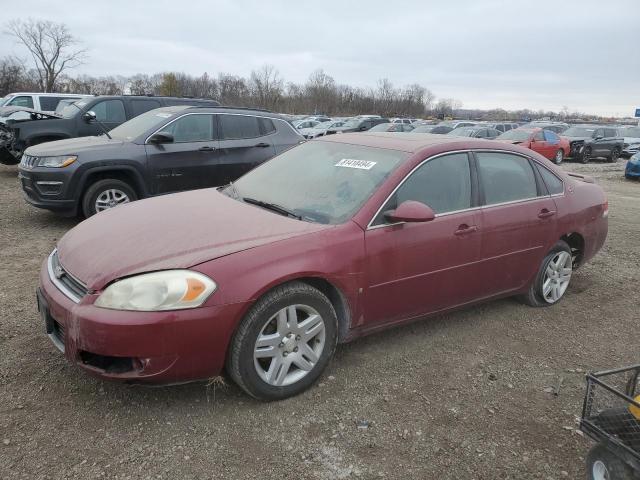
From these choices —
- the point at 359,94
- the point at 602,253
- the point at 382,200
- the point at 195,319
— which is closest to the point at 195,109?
the point at 382,200

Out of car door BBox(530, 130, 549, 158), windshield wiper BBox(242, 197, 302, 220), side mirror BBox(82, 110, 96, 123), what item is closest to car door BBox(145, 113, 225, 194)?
side mirror BBox(82, 110, 96, 123)

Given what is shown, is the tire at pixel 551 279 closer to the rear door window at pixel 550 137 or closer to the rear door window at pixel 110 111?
the rear door window at pixel 110 111

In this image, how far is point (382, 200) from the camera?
10.9 feet

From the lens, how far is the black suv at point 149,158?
20.9 ft

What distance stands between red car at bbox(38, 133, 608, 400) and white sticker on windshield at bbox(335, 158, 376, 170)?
1 cm

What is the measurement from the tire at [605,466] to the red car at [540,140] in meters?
18.0

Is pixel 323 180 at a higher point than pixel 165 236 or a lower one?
higher

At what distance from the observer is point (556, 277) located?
463 centimetres

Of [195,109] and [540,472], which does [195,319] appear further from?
[195,109]

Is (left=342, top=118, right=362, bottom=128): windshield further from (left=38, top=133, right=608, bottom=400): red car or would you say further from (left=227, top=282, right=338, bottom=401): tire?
(left=227, top=282, right=338, bottom=401): tire

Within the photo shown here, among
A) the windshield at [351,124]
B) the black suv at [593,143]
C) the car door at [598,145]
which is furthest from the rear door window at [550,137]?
the windshield at [351,124]

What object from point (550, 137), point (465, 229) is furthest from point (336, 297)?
point (550, 137)

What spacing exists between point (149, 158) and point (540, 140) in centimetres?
1698

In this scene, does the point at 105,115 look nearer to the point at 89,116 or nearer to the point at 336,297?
the point at 89,116
